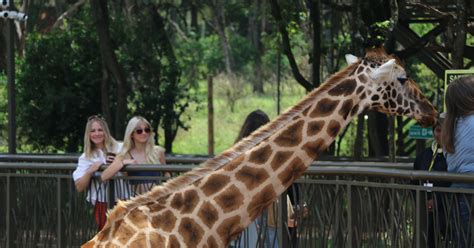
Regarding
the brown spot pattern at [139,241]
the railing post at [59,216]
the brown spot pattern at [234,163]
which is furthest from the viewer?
the railing post at [59,216]

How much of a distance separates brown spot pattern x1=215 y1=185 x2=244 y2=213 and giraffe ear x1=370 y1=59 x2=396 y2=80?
1.16 metres

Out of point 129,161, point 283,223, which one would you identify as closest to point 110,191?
point 129,161

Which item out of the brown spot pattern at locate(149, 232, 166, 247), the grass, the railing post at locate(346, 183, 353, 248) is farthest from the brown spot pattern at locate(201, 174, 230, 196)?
the grass

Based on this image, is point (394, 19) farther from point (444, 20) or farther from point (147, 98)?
point (147, 98)

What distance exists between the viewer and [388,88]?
691 cm

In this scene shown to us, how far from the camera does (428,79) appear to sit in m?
21.2

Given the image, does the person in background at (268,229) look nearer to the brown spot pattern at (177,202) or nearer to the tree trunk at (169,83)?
the brown spot pattern at (177,202)

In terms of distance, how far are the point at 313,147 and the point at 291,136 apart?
0.16m

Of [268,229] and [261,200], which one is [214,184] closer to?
[261,200]

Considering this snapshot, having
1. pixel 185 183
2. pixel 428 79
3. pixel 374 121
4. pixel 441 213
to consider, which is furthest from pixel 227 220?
pixel 428 79

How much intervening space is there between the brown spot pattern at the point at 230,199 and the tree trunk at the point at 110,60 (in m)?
9.67

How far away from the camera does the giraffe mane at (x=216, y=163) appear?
20.7 feet

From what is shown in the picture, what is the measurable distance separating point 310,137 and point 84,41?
11839 millimetres

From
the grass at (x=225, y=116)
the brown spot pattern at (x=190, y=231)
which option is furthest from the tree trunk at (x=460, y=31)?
the grass at (x=225, y=116)
